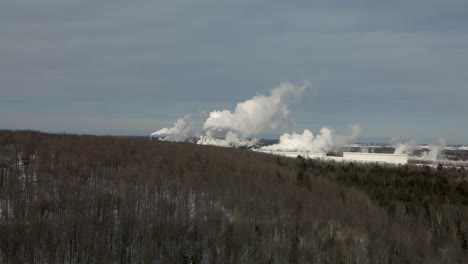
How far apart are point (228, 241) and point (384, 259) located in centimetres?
275

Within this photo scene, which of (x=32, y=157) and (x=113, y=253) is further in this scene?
(x=32, y=157)

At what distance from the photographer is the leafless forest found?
21.8 feet

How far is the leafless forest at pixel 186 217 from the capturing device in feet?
21.8

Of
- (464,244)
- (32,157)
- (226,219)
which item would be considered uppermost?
(32,157)

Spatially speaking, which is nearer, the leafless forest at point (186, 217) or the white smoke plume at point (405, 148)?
the leafless forest at point (186, 217)

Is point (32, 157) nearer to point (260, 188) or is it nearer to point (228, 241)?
point (260, 188)

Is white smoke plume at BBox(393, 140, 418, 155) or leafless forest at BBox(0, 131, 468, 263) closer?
leafless forest at BBox(0, 131, 468, 263)

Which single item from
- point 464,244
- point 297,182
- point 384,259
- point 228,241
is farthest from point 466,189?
point 228,241

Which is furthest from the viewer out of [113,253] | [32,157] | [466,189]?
[466,189]

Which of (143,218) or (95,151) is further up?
(95,151)

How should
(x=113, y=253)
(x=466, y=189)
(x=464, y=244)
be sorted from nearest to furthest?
(x=113, y=253)
(x=464, y=244)
(x=466, y=189)

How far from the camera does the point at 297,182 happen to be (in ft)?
52.9

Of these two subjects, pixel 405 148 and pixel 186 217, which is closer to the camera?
pixel 186 217

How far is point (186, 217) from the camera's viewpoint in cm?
855
